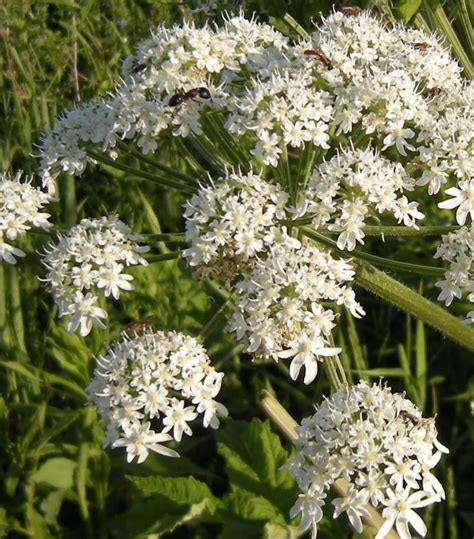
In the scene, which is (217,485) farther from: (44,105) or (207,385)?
(44,105)

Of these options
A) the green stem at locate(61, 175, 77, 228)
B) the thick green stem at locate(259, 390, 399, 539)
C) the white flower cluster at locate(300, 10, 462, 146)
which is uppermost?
the white flower cluster at locate(300, 10, 462, 146)

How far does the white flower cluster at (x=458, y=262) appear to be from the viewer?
10.9 ft

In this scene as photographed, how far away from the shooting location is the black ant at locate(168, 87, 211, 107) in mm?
3547

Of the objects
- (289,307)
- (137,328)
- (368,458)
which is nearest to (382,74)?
(289,307)

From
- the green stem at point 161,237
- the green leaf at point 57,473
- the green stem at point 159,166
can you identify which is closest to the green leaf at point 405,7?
the green stem at point 159,166

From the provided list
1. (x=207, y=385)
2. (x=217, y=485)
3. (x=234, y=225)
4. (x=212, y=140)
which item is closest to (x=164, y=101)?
(x=212, y=140)

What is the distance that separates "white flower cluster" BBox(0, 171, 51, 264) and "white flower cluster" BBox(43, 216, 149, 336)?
272 mm

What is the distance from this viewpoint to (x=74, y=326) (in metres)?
3.49

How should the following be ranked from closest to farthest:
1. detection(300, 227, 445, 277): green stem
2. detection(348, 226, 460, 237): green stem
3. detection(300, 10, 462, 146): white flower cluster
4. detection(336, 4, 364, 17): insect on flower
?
detection(300, 227, 445, 277): green stem < detection(348, 226, 460, 237): green stem < detection(300, 10, 462, 146): white flower cluster < detection(336, 4, 364, 17): insect on flower

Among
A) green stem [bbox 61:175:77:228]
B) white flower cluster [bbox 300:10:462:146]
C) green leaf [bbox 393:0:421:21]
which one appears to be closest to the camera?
white flower cluster [bbox 300:10:462:146]

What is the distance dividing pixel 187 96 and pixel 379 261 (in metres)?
1.01

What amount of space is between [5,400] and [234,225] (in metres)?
1.88

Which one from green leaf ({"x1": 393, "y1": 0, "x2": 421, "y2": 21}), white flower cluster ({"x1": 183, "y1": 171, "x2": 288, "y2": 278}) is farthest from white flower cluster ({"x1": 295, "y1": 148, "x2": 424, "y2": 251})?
green leaf ({"x1": 393, "y1": 0, "x2": 421, "y2": 21})

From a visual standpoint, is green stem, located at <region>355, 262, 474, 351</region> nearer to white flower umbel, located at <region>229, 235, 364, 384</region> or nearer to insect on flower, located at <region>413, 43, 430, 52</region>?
white flower umbel, located at <region>229, 235, 364, 384</region>
